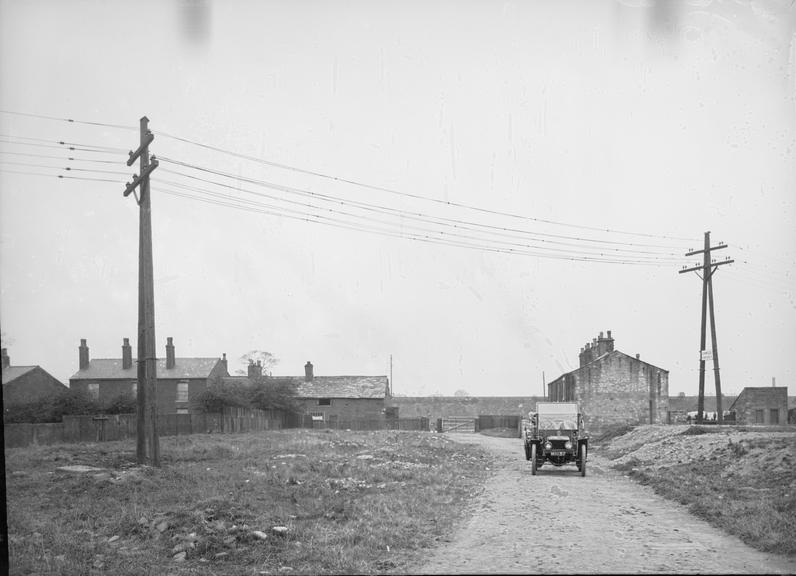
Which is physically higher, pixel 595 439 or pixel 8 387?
pixel 8 387

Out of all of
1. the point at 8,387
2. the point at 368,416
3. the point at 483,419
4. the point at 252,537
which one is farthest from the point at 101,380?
the point at 252,537

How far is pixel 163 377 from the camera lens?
228ft

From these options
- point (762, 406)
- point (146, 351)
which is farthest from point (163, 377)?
point (762, 406)

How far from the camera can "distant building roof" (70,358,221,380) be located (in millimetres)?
69875

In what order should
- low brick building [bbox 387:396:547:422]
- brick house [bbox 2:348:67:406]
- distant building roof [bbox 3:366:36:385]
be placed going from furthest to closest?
low brick building [bbox 387:396:547:422] → distant building roof [bbox 3:366:36:385] → brick house [bbox 2:348:67:406]

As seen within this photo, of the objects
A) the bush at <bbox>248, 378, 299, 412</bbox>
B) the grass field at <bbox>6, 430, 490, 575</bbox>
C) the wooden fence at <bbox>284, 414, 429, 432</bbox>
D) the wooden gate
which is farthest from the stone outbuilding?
the grass field at <bbox>6, 430, 490, 575</bbox>

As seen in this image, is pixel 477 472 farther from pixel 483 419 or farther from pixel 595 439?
pixel 483 419

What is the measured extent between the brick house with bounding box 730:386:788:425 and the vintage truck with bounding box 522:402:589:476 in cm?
3995

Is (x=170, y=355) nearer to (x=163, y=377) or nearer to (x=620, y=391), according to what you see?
(x=163, y=377)

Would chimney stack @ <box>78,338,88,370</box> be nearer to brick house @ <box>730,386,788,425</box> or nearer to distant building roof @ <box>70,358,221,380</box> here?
distant building roof @ <box>70,358,221,380</box>

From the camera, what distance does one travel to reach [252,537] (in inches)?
460

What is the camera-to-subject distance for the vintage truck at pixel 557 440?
2283 cm

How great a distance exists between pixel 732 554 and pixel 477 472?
1486 centimetres

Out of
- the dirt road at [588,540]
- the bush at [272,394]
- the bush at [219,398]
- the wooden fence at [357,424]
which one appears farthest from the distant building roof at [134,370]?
the dirt road at [588,540]
